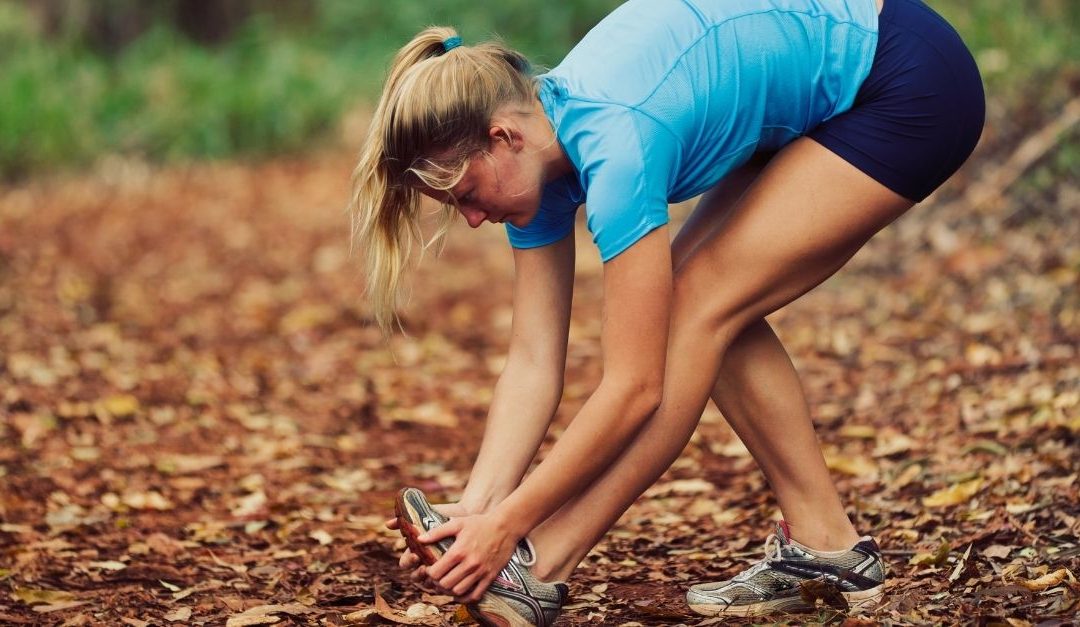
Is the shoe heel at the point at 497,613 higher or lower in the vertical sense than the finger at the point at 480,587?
lower

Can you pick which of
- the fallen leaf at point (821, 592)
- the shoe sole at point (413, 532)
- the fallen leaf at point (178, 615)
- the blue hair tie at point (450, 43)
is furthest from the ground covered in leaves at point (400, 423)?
the blue hair tie at point (450, 43)

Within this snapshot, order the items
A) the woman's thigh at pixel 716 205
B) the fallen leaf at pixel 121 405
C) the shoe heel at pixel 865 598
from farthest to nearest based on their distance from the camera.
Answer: the fallen leaf at pixel 121 405, the woman's thigh at pixel 716 205, the shoe heel at pixel 865 598

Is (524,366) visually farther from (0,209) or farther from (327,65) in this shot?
(327,65)

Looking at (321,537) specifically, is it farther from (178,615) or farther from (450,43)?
(450,43)

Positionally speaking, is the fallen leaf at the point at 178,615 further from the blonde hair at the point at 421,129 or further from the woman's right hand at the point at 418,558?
the blonde hair at the point at 421,129

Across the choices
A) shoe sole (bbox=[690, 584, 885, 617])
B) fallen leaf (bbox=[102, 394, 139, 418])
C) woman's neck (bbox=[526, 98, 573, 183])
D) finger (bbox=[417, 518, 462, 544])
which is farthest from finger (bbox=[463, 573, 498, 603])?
fallen leaf (bbox=[102, 394, 139, 418])

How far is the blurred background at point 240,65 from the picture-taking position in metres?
7.13

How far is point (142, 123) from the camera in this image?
32.2ft

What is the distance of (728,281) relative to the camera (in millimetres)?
2350

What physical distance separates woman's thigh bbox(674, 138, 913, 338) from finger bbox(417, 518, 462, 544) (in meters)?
0.58

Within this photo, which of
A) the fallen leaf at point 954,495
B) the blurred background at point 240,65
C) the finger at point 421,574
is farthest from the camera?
the blurred background at point 240,65

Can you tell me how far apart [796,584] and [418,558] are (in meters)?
0.82

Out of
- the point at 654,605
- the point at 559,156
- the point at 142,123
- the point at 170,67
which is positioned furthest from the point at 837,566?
the point at 170,67

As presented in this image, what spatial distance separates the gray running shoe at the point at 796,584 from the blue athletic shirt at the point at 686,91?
83 centimetres
